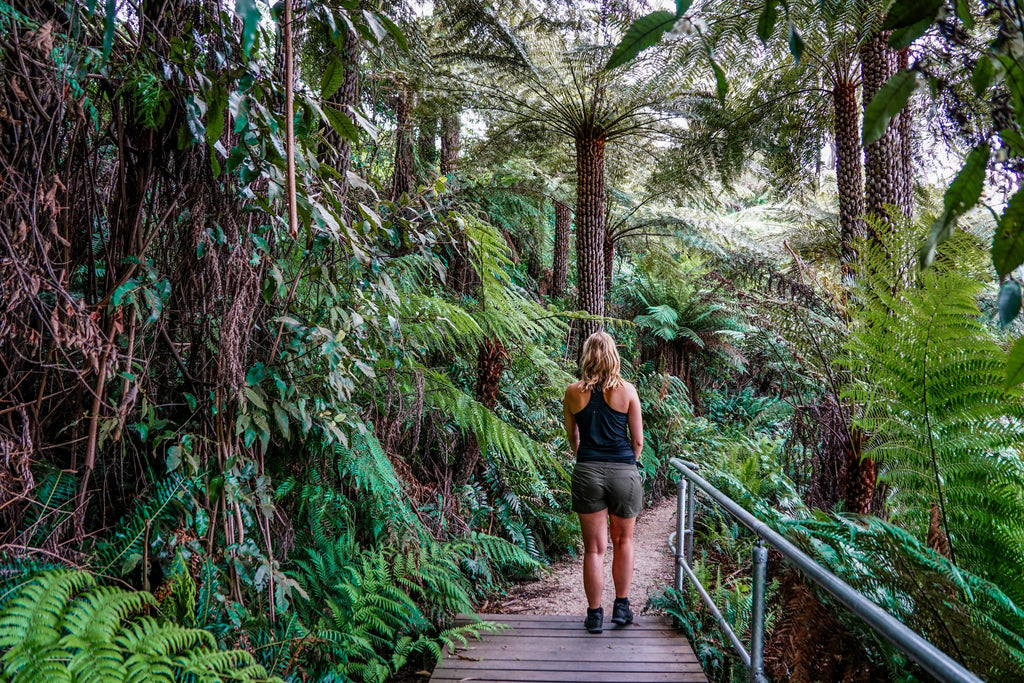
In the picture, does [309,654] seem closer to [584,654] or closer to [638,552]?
[584,654]

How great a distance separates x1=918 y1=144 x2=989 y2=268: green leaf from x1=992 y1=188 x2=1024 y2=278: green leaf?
1.5 inches

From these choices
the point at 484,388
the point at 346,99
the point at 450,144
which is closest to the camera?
the point at 346,99

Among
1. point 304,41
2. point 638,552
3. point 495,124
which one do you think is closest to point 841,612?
point 638,552

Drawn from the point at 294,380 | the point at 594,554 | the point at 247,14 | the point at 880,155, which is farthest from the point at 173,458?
the point at 880,155

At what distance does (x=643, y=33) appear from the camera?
0.75 metres

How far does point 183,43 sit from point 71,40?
33 centimetres

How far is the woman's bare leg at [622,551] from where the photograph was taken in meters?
3.28

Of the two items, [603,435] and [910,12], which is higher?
[910,12]

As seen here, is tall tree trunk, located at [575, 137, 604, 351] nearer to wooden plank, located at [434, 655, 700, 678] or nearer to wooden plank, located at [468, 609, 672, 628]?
wooden plank, located at [468, 609, 672, 628]

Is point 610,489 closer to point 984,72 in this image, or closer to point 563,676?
point 563,676

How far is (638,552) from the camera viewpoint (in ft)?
18.3

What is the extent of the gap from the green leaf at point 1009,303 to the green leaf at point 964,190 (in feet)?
0.27

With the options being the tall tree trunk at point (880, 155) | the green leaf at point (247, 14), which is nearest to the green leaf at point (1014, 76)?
the green leaf at point (247, 14)

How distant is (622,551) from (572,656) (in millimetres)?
636
